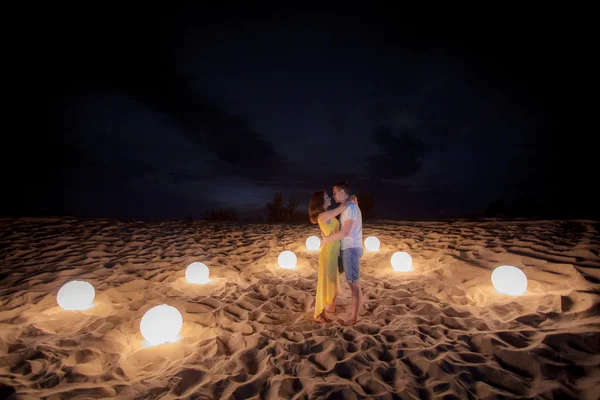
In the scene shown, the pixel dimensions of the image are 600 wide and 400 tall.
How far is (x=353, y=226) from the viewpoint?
337 cm

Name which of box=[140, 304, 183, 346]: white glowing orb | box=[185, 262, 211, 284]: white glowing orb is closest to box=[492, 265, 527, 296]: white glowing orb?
box=[140, 304, 183, 346]: white glowing orb

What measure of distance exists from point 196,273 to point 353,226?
10.6ft

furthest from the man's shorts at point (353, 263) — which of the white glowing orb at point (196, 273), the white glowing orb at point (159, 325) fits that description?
the white glowing orb at point (196, 273)

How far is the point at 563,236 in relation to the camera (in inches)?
235

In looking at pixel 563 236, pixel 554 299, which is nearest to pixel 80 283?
pixel 554 299

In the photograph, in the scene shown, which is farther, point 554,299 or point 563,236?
point 563,236

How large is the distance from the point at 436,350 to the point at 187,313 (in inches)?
128

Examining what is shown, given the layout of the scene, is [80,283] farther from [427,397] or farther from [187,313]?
[427,397]

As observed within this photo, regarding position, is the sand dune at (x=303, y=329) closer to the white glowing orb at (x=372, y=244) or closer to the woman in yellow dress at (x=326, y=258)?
the woman in yellow dress at (x=326, y=258)

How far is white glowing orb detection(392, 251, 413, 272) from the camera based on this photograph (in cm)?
541

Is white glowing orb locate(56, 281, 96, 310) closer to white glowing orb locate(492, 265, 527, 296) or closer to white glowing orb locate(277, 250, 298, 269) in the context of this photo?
white glowing orb locate(277, 250, 298, 269)

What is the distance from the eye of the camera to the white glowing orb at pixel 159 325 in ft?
9.85

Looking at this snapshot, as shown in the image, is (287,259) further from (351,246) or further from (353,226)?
(353,226)

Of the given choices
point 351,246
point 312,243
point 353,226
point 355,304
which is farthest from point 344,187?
point 312,243
